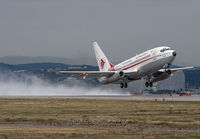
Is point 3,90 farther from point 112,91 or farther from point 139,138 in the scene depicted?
point 139,138

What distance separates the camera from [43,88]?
12012 centimetres

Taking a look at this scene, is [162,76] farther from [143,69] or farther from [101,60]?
[101,60]

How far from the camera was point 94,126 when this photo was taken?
3303 centimetres

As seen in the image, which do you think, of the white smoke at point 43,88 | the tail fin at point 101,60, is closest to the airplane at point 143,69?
the tail fin at point 101,60

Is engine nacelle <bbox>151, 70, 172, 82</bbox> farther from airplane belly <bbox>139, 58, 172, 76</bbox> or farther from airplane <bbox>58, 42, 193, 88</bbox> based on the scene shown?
airplane belly <bbox>139, 58, 172, 76</bbox>

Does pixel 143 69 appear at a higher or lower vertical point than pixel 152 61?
lower

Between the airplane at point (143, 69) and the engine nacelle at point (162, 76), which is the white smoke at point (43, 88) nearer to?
the airplane at point (143, 69)

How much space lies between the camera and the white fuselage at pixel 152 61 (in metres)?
70.1

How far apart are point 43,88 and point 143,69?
2041 inches

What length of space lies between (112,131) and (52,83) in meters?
96.3

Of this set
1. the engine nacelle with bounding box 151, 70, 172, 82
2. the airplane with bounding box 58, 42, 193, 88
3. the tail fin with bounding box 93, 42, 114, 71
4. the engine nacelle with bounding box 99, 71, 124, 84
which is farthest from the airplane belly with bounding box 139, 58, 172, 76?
the tail fin with bounding box 93, 42, 114, 71

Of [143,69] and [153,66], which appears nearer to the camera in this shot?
[153,66]

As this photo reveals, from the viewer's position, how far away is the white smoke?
104312mm

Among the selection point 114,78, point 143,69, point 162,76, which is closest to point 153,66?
point 143,69
